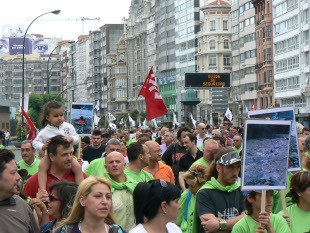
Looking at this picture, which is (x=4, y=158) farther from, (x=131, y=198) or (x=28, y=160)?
(x=28, y=160)

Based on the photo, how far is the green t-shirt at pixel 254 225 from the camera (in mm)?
6797

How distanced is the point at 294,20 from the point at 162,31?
53289mm

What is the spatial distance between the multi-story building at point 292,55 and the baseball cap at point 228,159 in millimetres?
64933

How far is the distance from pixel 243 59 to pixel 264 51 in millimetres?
11119

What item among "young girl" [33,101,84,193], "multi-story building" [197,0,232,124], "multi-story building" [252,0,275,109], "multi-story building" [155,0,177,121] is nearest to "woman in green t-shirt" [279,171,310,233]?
"young girl" [33,101,84,193]

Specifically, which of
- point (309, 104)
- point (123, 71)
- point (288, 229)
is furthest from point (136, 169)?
point (123, 71)

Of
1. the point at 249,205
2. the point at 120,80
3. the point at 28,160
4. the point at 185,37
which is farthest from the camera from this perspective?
the point at 120,80

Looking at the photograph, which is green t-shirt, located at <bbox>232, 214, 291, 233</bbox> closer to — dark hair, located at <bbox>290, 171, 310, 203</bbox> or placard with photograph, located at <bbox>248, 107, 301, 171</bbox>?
dark hair, located at <bbox>290, 171, 310, 203</bbox>

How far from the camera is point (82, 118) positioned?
42.9ft

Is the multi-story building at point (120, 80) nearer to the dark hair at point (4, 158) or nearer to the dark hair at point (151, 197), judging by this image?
the dark hair at point (4, 158)

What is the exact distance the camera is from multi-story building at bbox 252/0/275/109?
288 ft

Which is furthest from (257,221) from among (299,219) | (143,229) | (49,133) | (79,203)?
(49,133)

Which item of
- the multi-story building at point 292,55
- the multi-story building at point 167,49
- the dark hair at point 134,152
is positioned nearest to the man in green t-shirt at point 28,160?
the dark hair at point 134,152

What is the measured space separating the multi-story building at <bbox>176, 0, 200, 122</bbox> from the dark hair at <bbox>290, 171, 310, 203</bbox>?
106 metres
